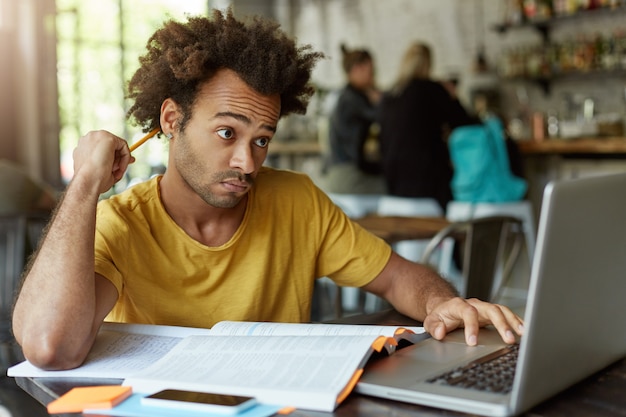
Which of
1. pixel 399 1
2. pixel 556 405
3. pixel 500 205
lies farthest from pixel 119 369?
pixel 399 1

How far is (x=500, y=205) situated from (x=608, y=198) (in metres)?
3.45

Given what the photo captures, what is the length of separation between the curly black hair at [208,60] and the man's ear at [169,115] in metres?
0.01

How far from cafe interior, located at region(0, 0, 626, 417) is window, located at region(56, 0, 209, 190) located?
1 centimetres

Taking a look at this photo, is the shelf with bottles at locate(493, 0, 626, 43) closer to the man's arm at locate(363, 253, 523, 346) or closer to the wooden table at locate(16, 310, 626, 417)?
the man's arm at locate(363, 253, 523, 346)

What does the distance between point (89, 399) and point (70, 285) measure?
0.32 metres

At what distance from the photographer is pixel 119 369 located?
1.12 m

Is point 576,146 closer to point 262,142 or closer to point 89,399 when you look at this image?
point 262,142

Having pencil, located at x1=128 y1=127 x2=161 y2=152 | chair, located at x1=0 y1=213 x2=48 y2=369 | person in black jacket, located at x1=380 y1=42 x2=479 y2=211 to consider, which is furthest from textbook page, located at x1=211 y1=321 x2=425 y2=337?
person in black jacket, located at x1=380 y1=42 x2=479 y2=211

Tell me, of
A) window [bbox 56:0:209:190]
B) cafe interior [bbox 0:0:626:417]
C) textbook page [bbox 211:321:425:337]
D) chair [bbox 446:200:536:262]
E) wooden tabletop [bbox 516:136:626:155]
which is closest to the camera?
textbook page [bbox 211:321:425:337]

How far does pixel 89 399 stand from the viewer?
0.98 metres

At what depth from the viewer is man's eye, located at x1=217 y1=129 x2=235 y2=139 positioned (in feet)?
4.87

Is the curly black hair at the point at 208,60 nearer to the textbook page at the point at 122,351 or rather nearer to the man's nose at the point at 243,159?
the man's nose at the point at 243,159

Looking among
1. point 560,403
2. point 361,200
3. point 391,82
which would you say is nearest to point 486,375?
point 560,403

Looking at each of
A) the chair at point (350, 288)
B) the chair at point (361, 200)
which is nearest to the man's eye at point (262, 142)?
the chair at point (350, 288)
